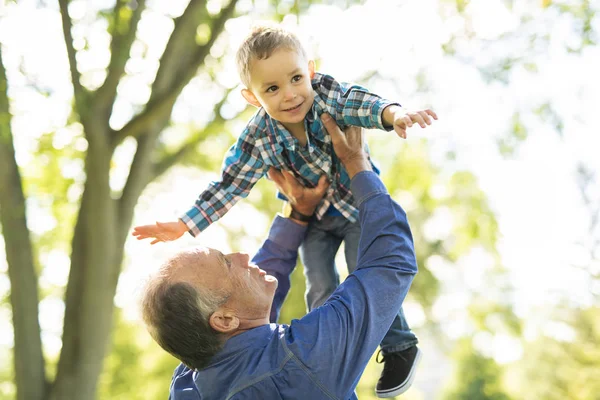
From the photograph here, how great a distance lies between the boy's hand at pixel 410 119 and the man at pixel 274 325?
0.83ft

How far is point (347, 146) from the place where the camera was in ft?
8.19

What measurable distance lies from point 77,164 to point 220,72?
6.80 ft

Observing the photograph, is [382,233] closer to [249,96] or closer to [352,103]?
[352,103]

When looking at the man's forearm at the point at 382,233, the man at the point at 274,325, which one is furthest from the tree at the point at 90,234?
the man's forearm at the point at 382,233

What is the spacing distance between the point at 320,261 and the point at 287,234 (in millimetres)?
165

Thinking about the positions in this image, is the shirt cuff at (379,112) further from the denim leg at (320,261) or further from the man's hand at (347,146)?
the denim leg at (320,261)

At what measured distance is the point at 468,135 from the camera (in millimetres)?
10766

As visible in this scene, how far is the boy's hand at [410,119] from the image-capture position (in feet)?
7.06

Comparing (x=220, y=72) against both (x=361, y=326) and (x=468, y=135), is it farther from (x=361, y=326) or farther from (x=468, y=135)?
(x=361, y=326)

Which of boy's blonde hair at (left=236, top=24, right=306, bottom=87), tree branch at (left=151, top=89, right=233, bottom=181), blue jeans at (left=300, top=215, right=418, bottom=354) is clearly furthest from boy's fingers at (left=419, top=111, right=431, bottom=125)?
tree branch at (left=151, top=89, right=233, bottom=181)

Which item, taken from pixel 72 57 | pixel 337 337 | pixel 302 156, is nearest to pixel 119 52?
pixel 72 57

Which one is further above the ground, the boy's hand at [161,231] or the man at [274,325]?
the boy's hand at [161,231]

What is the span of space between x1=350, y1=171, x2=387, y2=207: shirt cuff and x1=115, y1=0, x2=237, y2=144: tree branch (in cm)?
453

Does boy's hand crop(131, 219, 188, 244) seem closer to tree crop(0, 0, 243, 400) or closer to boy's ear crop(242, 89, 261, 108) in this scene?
boy's ear crop(242, 89, 261, 108)
